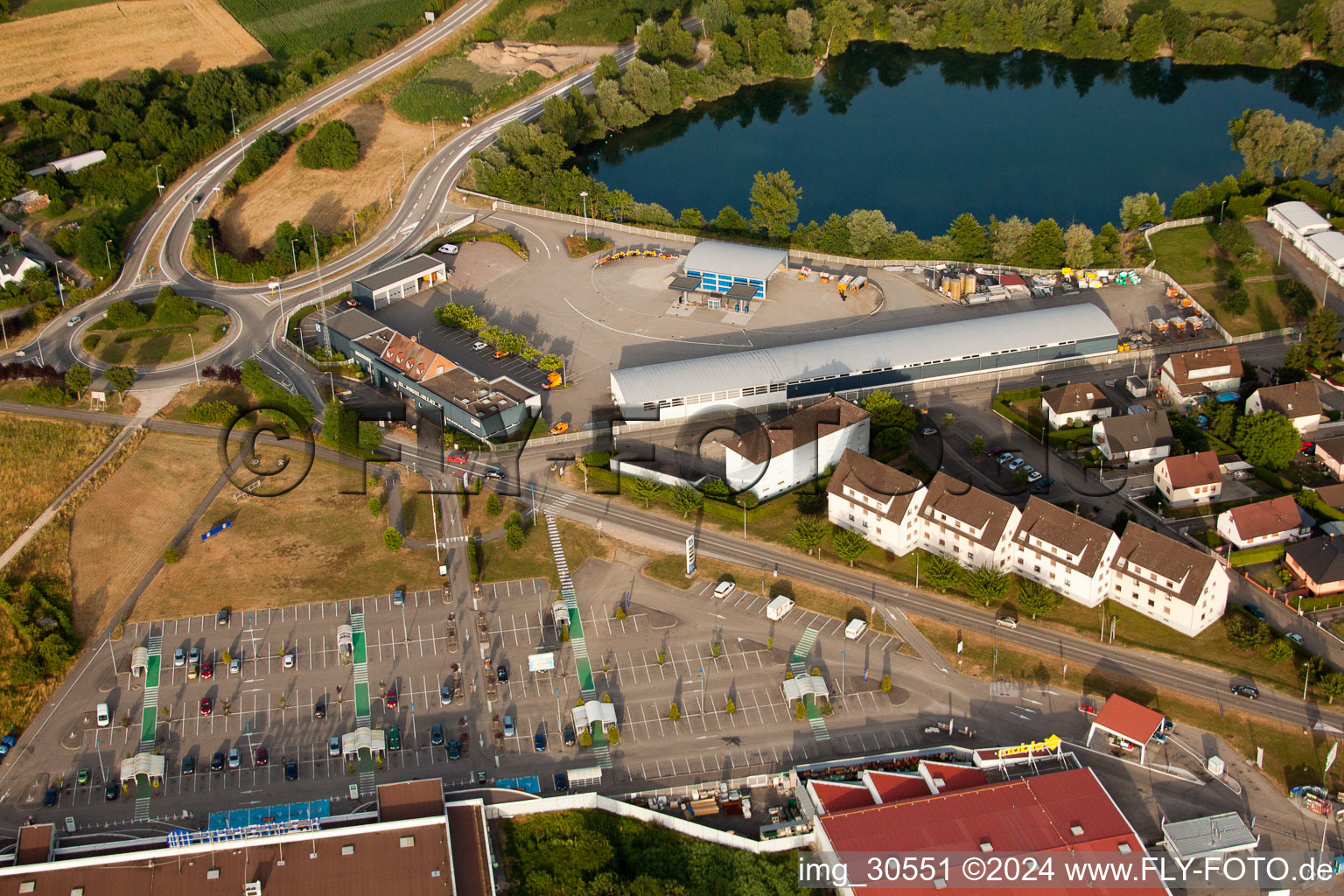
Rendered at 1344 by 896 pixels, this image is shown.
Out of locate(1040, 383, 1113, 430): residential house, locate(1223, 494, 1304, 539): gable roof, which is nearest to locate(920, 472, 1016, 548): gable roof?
locate(1223, 494, 1304, 539): gable roof

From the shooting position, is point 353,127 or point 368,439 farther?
point 353,127

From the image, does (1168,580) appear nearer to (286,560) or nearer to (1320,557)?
(1320,557)

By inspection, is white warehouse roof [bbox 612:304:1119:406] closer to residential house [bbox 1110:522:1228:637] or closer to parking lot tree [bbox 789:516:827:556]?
parking lot tree [bbox 789:516:827:556]

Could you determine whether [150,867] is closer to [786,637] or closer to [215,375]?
[786,637]

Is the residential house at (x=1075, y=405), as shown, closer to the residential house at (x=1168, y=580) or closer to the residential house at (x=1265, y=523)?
the residential house at (x=1265, y=523)

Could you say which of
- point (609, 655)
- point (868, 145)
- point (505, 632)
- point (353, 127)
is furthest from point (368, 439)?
point (868, 145)

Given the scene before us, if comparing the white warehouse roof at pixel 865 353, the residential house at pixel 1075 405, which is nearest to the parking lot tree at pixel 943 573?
the residential house at pixel 1075 405

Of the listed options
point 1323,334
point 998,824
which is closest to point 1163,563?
point 998,824
